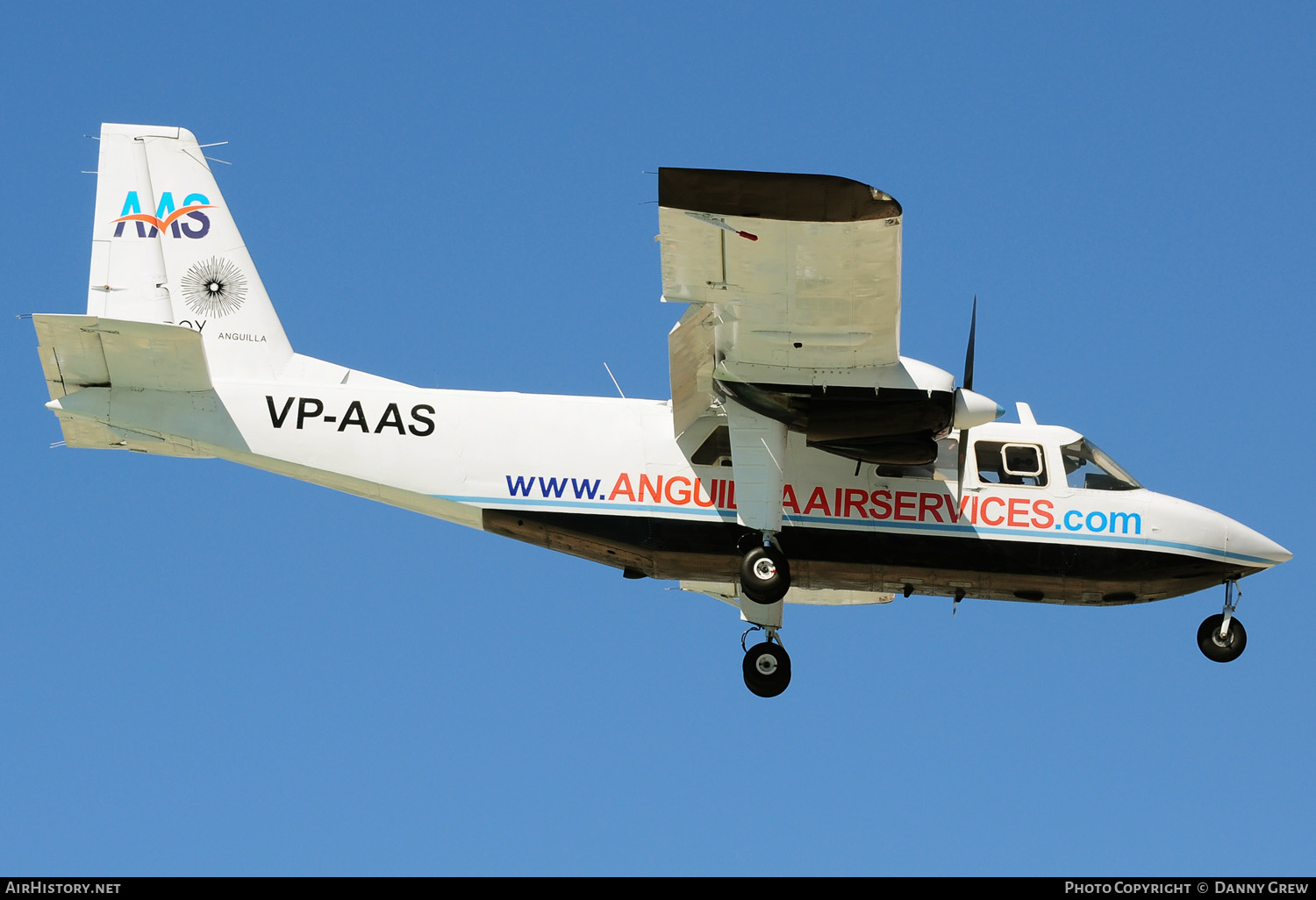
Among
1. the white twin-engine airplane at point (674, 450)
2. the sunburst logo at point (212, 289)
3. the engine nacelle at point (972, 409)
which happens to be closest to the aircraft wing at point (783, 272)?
the white twin-engine airplane at point (674, 450)

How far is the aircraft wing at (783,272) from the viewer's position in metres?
15.4

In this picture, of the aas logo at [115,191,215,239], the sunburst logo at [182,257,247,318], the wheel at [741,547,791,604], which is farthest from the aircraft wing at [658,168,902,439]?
the aas logo at [115,191,215,239]

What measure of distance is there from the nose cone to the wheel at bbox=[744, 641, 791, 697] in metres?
5.77

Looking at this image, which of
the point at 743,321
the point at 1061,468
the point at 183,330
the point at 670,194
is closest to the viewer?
the point at 670,194

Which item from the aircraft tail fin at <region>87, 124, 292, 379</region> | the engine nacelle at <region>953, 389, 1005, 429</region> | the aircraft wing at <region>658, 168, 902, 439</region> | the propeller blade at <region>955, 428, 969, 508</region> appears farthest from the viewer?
the aircraft tail fin at <region>87, 124, 292, 379</region>

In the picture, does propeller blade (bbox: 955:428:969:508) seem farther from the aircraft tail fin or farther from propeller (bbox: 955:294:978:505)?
the aircraft tail fin

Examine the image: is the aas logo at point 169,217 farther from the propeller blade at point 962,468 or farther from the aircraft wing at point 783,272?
the propeller blade at point 962,468

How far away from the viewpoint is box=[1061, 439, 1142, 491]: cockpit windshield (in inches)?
778

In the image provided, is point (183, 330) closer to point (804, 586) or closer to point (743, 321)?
point (743, 321)

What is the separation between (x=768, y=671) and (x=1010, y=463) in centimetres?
406
